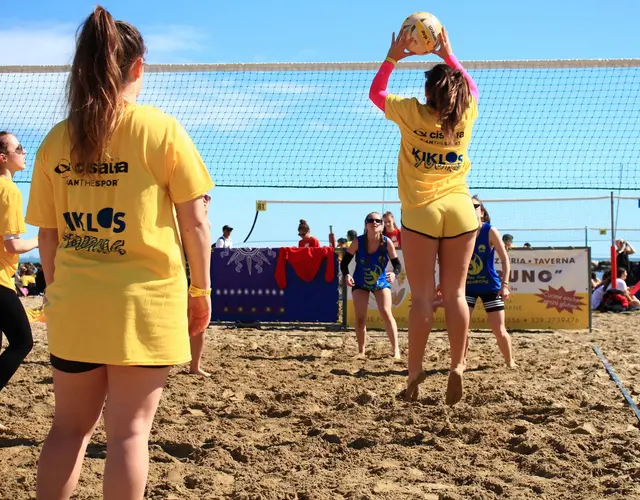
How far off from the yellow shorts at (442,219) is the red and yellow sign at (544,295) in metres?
6.96

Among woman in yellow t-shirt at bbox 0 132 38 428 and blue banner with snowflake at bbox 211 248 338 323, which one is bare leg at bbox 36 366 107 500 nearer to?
woman in yellow t-shirt at bbox 0 132 38 428

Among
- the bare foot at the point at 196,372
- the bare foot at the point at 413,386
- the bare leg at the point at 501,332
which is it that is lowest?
the bare foot at the point at 196,372

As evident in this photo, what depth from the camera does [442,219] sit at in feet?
14.8

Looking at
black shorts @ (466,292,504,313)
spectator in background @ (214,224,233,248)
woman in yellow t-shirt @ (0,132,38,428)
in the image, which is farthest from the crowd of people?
spectator in background @ (214,224,233,248)

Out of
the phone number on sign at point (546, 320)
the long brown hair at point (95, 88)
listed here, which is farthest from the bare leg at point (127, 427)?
the phone number on sign at point (546, 320)

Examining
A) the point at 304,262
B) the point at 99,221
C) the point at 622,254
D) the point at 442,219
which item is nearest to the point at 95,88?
the point at 99,221

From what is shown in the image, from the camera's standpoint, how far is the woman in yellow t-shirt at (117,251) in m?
2.42

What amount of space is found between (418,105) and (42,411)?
3.15 m

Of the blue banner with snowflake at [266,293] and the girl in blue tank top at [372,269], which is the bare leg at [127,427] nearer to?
the girl in blue tank top at [372,269]

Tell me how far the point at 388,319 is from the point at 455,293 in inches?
152

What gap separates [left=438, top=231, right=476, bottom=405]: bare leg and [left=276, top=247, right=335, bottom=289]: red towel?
25.3 ft

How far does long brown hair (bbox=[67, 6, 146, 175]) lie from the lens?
7.98 feet

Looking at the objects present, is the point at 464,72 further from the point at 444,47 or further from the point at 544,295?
the point at 544,295

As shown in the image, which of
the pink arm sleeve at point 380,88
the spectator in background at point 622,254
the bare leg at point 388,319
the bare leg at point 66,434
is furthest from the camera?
the spectator in background at point 622,254
